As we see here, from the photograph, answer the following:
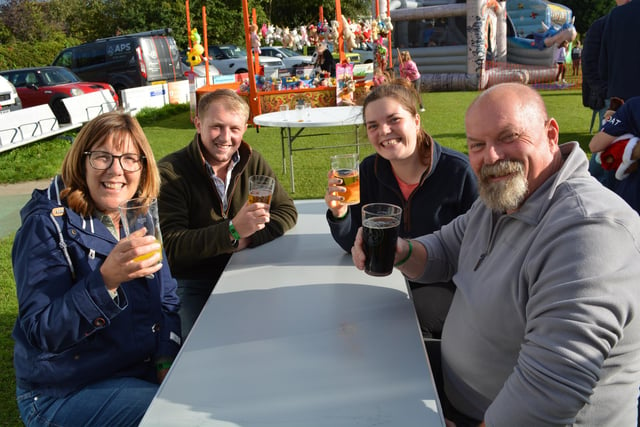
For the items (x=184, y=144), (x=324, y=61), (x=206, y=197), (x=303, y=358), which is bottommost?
(x=184, y=144)

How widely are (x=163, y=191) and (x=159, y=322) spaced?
2.60 feet

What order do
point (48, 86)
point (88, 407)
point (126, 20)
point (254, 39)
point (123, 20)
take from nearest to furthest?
point (88, 407) → point (254, 39) → point (48, 86) → point (126, 20) → point (123, 20)

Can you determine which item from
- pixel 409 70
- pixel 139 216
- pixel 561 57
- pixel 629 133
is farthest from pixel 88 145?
pixel 561 57

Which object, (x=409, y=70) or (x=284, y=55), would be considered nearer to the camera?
(x=409, y=70)

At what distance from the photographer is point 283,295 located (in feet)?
6.40

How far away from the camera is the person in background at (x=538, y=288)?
1235 mm

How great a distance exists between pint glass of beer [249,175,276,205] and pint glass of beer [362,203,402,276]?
1.88ft

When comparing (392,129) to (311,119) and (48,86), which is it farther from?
(48,86)

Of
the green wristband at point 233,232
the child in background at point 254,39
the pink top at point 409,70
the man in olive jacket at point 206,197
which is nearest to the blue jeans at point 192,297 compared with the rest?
the man in olive jacket at point 206,197

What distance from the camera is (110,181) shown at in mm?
1972

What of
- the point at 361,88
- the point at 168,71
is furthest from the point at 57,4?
the point at 361,88

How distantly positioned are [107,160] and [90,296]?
582 millimetres

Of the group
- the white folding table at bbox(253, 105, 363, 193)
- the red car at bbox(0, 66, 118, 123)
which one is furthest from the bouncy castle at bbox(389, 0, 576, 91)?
the white folding table at bbox(253, 105, 363, 193)

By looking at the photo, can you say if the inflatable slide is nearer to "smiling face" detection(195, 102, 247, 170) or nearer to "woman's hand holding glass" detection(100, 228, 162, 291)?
"smiling face" detection(195, 102, 247, 170)
